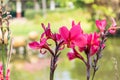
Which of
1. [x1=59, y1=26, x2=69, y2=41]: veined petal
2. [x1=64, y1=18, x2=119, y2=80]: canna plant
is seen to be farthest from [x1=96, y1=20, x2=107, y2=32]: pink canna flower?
[x1=59, y1=26, x2=69, y2=41]: veined petal

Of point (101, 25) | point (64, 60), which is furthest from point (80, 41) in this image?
point (64, 60)

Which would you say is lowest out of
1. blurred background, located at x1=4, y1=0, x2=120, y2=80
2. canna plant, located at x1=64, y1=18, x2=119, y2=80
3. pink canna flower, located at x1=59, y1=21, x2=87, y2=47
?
blurred background, located at x1=4, y1=0, x2=120, y2=80

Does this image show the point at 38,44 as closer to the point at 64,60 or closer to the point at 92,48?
the point at 92,48

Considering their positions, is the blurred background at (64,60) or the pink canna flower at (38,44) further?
the blurred background at (64,60)

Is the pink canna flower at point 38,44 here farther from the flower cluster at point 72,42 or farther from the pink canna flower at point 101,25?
the pink canna flower at point 101,25

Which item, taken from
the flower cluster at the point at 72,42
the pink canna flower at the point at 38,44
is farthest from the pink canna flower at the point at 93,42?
the pink canna flower at the point at 38,44

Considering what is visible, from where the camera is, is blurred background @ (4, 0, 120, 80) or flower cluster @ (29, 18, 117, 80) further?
blurred background @ (4, 0, 120, 80)

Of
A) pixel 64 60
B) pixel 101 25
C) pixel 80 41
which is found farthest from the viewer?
pixel 64 60

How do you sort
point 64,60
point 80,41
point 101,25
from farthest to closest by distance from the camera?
point 64,60
point 101,25
point 80,41

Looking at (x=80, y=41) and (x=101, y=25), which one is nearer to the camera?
(x=80, y=41)

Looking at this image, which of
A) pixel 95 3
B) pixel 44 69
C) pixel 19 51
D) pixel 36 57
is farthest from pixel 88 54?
pixel 95 3

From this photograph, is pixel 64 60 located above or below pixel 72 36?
below

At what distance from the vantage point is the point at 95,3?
1859 centimetres

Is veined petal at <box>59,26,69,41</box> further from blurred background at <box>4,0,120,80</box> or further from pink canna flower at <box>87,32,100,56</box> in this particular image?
blurred background at <box>4,0,120,80</box>
